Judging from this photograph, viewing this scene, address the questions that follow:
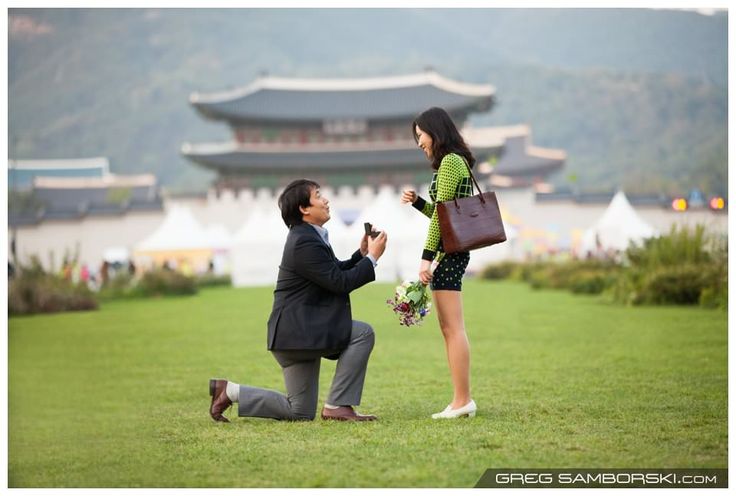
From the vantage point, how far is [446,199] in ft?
13.7

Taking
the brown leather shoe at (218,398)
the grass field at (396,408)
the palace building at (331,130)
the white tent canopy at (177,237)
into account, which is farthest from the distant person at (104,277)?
the brown leather shoe at (218,398)

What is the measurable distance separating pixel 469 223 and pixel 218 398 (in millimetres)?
1224

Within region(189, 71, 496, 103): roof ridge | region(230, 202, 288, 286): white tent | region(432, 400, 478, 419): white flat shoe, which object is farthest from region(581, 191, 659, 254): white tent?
region(432, 400, 478, 419): white flat shoe

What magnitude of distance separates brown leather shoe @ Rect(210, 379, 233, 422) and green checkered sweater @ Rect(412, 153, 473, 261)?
952mm

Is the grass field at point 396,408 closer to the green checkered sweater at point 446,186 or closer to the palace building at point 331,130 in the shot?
the green checkered sweater at point 446,186

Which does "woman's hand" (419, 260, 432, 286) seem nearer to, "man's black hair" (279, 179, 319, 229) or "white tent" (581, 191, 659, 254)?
"man's black hair" (279, 179, 319, 229)

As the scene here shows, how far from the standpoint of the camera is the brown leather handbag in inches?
159

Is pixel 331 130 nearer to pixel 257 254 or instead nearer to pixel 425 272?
pixel 257 254

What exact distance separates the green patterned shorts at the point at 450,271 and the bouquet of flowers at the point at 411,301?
0.08 metres

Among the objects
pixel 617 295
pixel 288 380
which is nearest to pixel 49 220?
pixel 617 295

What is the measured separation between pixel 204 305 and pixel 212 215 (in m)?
19.2

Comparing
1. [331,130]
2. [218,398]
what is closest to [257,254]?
[331,130]

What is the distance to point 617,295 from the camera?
12984mm

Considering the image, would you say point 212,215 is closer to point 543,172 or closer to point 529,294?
point 543,172
